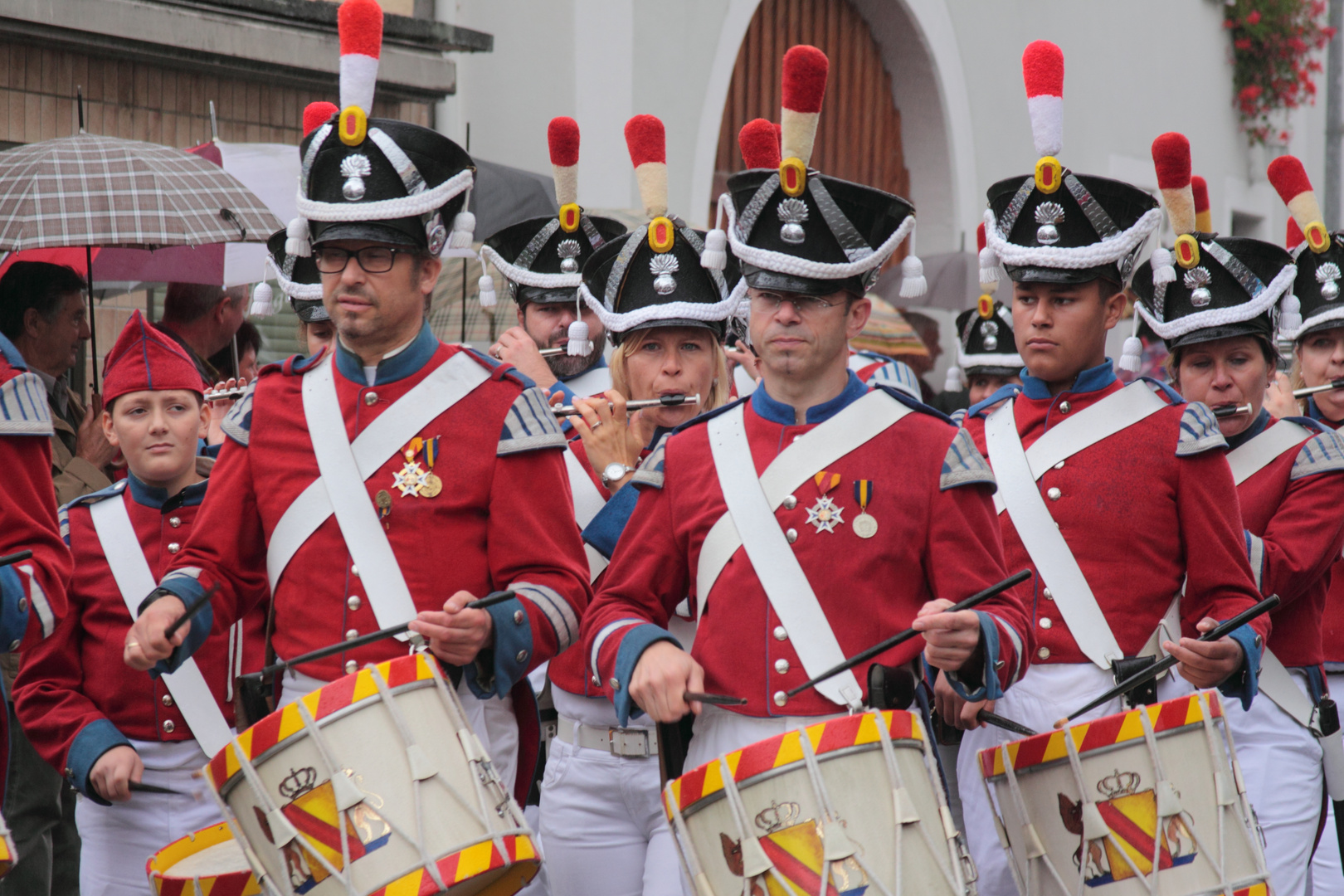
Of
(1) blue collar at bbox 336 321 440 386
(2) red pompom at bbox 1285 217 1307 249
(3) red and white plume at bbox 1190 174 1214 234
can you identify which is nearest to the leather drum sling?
(1) blue collar at bbox 336 321 440 386

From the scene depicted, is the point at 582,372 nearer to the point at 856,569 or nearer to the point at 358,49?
the point at 358,49

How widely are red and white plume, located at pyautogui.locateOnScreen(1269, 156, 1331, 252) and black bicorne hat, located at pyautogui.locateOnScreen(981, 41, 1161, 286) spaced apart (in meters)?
1.81

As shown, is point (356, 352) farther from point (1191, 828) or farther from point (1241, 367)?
point (1241, 367)

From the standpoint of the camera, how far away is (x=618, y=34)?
1141 cm

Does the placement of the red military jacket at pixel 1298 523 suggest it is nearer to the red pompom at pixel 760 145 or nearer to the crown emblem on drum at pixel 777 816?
the red pompom at pixel 760 145

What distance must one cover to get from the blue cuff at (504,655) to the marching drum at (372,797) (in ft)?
0.88

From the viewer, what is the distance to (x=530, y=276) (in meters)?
5.83

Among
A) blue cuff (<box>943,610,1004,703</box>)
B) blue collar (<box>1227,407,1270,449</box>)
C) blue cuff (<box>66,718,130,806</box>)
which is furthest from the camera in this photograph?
blue collar (<box>1227,407,1270,449</box>)

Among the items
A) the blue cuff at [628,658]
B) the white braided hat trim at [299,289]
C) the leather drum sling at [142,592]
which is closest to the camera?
the blue cuff at [628,658]

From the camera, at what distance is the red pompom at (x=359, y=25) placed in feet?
12.3

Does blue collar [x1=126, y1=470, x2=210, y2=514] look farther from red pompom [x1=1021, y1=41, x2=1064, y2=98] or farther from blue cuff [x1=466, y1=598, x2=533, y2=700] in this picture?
red pompom [x1=1021, y1=41, x2=1064, y2=98]

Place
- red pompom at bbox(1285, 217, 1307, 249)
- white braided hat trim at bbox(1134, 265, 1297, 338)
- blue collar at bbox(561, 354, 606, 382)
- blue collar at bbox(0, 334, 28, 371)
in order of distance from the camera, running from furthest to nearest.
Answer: red pompom at bbox(1285, 217, 1307, 249) → blue collar at bbox(561, 354, 606, 382) → white braided hat trim at bbox(1134, 265, 1297, 338) → blue collar at bbox(0, 334, 28, 371)

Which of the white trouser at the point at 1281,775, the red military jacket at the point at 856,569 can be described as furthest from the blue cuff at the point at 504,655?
the white trouser at the point at 1281,775

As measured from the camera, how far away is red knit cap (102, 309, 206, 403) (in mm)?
4793
